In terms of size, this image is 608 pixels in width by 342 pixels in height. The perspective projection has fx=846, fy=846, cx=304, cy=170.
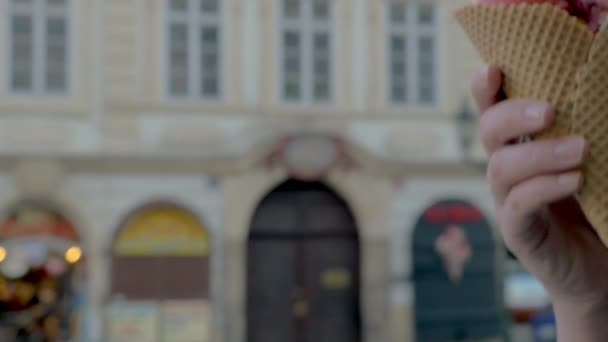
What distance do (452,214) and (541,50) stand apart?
10.1 m

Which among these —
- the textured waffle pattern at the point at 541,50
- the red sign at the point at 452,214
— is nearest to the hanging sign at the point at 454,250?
the red sign at the point at 452,214

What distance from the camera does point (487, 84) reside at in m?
1.26

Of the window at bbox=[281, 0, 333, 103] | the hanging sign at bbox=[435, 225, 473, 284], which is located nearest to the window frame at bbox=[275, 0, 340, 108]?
the window at bbox=[281, 0, 333, 103]

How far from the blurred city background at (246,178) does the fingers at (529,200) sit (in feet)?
30.2

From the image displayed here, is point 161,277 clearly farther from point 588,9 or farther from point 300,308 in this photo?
point 588,9

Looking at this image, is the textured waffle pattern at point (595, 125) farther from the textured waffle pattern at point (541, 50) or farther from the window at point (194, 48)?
the window at point (194, 48)

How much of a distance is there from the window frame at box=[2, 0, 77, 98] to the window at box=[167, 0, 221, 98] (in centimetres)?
117

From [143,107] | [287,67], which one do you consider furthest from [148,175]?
[287,67]

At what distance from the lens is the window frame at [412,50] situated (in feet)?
36.3

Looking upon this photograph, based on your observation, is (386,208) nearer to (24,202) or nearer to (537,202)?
(24,202)

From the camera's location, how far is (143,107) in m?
10.4

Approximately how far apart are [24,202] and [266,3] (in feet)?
12.7

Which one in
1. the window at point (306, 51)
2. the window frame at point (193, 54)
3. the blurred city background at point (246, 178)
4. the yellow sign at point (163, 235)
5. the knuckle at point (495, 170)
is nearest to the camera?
the knuckle at point (495, 170)

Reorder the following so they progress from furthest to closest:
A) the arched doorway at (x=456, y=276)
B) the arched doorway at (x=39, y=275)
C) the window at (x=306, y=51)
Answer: the arched doorway at (x=456, y=276) < the window at (x=306, y=51) < the arched doorway at (x=39, y=275)
